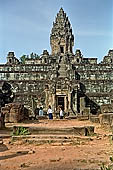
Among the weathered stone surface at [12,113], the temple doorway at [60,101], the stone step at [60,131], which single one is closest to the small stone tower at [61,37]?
the temple doorway at [60,101]

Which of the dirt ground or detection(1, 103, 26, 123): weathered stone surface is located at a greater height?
detection(1, 103, 26, 123): weathered stone surface

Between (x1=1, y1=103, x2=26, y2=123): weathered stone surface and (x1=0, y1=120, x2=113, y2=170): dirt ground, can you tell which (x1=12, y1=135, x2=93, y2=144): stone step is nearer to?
(x1=0, y1=120, x2=113, y2=170): dirt ground

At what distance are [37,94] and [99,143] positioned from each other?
52.0 ft

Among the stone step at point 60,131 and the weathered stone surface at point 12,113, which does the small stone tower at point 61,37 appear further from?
the stone step at point 60,131

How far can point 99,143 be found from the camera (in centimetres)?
777

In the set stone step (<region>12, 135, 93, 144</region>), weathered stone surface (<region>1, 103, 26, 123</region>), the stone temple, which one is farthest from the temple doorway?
stone step (<region>12, 135, 93, 144</region>)

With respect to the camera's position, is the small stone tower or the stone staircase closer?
the stone staircase

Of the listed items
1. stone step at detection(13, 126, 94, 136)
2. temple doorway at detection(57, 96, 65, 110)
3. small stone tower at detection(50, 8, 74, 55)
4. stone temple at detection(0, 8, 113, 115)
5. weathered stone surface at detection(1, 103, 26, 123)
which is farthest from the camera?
small stone tower at detection(50, 8, 74, 55)

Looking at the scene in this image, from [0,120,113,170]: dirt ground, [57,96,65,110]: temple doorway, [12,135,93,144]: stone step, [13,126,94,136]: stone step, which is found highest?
[57,96,65,110]: temple doorway

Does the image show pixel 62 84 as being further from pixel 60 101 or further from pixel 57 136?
pixel 57 136

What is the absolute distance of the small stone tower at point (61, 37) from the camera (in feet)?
109

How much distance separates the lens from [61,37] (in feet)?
109

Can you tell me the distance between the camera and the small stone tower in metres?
33.3

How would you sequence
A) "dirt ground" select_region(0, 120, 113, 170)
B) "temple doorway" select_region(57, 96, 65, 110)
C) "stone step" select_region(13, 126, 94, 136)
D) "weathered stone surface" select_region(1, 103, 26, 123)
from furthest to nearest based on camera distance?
"temple doorway" select_region(57, 96, 65, 110) < "weathered stone surface" select_region(1, 103, 26, 123) < "stone step" select_region(13, 126, 94, 136) < "dirt ground" select_region(0, 120, 113, 170)
